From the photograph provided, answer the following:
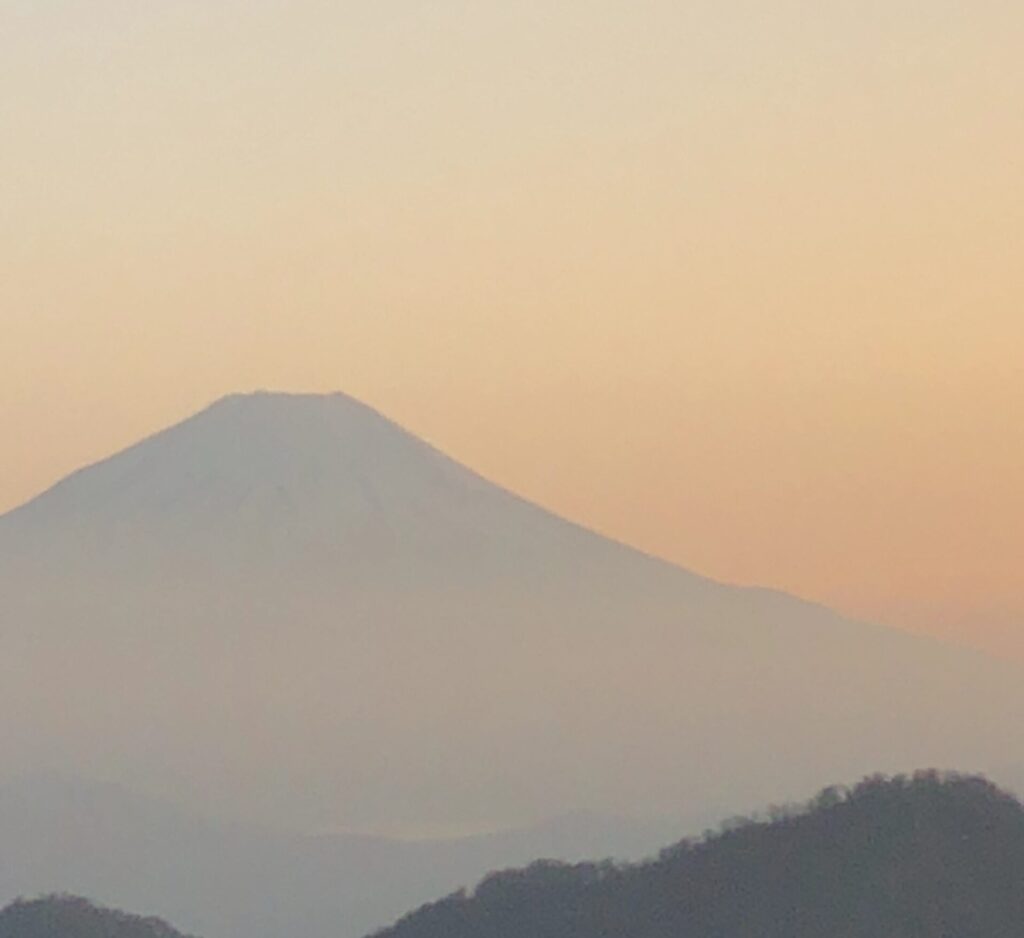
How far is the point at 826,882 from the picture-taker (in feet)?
89.6

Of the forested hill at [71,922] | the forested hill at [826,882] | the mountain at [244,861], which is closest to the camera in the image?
the forested hill at [826,882]

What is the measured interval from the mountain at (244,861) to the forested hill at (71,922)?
83.9 meters

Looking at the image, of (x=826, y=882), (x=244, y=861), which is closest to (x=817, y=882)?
(x=826, y=882)

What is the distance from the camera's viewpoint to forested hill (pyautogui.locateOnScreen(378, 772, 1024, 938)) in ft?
85.7

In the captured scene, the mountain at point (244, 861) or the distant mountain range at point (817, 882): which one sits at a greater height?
the mountain at point (244, 861)

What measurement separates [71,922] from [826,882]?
11.4 metres

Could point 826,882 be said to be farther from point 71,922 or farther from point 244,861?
point 244,861

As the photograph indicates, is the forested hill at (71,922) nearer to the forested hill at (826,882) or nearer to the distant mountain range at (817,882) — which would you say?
the distant mountain range at (817,882)

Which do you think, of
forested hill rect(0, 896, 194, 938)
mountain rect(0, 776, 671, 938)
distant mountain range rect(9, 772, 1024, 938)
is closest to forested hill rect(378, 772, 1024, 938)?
distant mountain range rect(9, 772, 1024, 938)

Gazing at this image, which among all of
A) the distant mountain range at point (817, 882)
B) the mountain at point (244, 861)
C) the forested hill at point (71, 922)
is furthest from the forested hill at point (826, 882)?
the mountain at point (244, 861)

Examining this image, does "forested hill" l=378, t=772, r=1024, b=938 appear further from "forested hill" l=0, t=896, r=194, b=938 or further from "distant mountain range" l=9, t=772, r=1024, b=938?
"forested hill" l=0, t=896, r=194, b=938

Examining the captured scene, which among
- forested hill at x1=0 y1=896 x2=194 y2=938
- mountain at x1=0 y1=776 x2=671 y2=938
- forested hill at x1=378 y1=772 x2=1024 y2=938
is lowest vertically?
forested hill at x1=378 y1=772 x2=1024 y2=938

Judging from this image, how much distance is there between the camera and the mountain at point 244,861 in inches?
5256

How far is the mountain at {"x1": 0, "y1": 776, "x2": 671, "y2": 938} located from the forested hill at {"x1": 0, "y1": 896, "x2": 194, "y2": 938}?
83.9 meters
